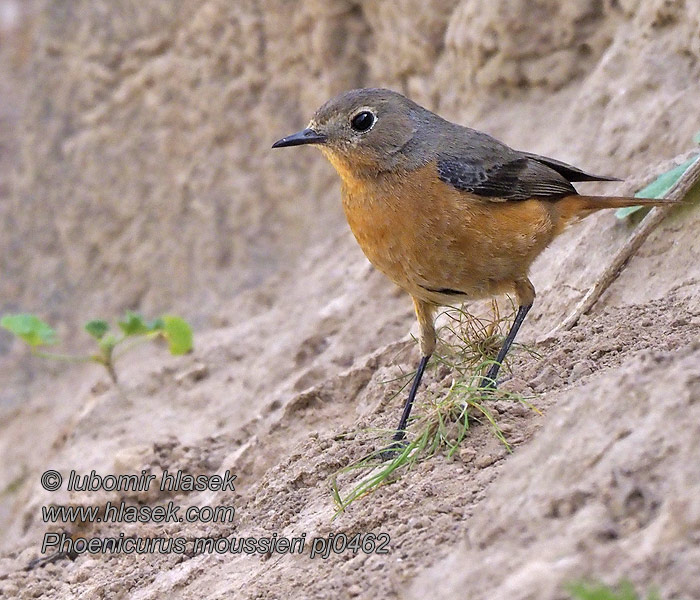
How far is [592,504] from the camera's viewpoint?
2424 mm

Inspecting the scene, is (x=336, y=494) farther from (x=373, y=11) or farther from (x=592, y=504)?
(x=373, y=11)

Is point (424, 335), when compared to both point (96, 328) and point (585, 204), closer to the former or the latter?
point (585, 204)

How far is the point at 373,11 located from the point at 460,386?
5483 mm

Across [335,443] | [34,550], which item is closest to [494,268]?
[335,443]

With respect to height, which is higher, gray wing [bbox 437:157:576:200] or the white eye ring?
the white eye ring

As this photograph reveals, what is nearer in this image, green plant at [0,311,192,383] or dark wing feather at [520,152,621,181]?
dark wing feather at [520,152,621,181]

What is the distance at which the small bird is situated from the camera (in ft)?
14.1

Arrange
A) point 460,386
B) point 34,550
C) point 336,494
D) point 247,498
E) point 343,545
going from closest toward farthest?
point 343,545 < point 336,494 < point 460,386 < point 247,498 < point 34,550

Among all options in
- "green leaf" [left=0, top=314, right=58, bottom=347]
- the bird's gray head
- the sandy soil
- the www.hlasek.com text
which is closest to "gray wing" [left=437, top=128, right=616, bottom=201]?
the bird's gray head

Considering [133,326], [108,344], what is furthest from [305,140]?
[108,344]

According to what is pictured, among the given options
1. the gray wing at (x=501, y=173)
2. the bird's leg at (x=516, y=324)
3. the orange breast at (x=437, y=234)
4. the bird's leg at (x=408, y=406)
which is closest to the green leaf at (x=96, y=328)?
the orange breast at (x=437, y=234)

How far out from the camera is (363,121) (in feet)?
15.3

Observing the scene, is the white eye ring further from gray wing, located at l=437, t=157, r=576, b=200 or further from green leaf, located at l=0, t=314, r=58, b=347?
green leaf, located at l=0, t=314, r=58, b=347

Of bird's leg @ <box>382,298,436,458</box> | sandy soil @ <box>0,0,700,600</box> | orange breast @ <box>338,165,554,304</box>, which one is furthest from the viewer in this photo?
bird's leg @ <box>382,298,436,458</box>
